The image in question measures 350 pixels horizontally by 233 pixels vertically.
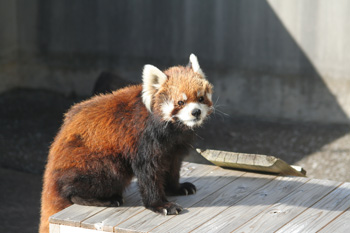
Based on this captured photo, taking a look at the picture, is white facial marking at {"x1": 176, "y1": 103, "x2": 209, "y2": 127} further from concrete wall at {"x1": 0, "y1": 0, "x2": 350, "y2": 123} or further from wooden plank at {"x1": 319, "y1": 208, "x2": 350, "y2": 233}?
concrete wall at {"x1": 0, "y1": 0, "x2": 350, "y2": 123}

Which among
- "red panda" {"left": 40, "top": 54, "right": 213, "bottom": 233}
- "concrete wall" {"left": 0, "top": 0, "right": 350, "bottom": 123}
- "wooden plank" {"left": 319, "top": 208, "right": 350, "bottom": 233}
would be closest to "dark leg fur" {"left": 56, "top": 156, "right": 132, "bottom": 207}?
"red panda" {"left": 40, "top": 54, "right": 213, "bottom": 233}

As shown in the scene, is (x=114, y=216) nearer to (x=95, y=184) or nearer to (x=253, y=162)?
(x=95, y=184)

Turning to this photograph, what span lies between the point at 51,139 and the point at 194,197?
370 cm

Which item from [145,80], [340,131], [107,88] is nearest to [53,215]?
[145,80]

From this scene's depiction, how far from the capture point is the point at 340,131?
22.8ft

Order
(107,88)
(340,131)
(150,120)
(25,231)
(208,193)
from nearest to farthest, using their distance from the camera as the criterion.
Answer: (150,120) < (208,193) < (25,231) < (107,88) < (340,131)

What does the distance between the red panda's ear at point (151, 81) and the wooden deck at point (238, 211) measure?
62cm

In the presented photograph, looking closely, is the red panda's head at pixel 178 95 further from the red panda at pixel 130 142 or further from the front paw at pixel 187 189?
the front paw at pixel 187 189

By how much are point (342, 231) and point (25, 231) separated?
2.77 meters

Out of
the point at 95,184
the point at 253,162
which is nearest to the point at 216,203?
the point at 253,162

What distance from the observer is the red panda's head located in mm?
2988

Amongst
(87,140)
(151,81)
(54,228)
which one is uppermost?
(151,81)

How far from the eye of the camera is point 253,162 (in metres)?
3.64

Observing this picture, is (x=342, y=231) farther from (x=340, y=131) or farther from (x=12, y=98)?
(x=12, y=98)
